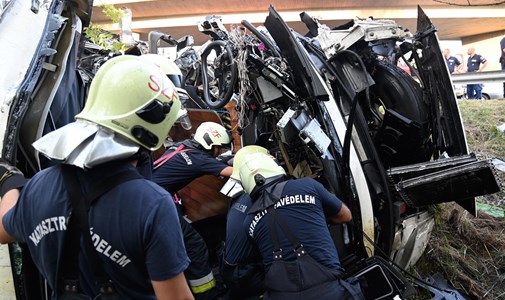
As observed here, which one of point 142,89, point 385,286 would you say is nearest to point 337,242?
point 385,286

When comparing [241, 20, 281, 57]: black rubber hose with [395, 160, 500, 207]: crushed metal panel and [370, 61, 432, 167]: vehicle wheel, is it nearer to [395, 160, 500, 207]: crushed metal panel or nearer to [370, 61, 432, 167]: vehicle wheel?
[370, 61, 432, 167]: vehicle wheel

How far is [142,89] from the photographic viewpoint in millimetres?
1413

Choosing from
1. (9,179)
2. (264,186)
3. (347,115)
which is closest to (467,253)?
(347,115)

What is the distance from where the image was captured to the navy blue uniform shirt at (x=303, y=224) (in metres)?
2.23

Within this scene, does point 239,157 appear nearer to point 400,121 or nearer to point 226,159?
point 226,159

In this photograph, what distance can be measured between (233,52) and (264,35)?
1.01 feet

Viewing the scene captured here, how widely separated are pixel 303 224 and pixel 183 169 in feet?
4.50

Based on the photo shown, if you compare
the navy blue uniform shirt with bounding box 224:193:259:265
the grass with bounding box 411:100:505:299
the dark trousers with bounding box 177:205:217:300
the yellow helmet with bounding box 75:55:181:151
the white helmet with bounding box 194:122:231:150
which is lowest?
the grass with bounding box 411:100:505:299

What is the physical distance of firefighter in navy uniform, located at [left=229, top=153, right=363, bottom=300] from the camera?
2131 millimetres

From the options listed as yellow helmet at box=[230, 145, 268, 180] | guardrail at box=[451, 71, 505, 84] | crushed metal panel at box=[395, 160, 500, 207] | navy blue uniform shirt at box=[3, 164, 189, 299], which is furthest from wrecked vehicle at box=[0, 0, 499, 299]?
guardrail at box=[451, 71, 505, 84]

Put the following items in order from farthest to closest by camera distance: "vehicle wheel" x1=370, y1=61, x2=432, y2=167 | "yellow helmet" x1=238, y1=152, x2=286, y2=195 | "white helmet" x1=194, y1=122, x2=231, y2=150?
"white helmet" x1=194, y1=122, x2=231, y2=150
"vehicle wheel" x1=370, y1=61, x2=432, y2=167
"yellow helmet" x1=238, y1=152, x2=286, y2=195

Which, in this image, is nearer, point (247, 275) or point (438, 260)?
point (247, 275)

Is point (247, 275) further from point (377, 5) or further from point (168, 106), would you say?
point (377, 5)

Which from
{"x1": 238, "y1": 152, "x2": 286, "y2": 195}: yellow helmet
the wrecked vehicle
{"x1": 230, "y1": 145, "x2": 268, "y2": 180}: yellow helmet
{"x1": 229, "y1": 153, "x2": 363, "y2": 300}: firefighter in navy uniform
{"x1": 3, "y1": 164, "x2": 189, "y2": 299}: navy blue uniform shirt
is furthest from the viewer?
{"x1": 230, "y1": 145, "x2": 268, "y2": 180}: yellow helmet
